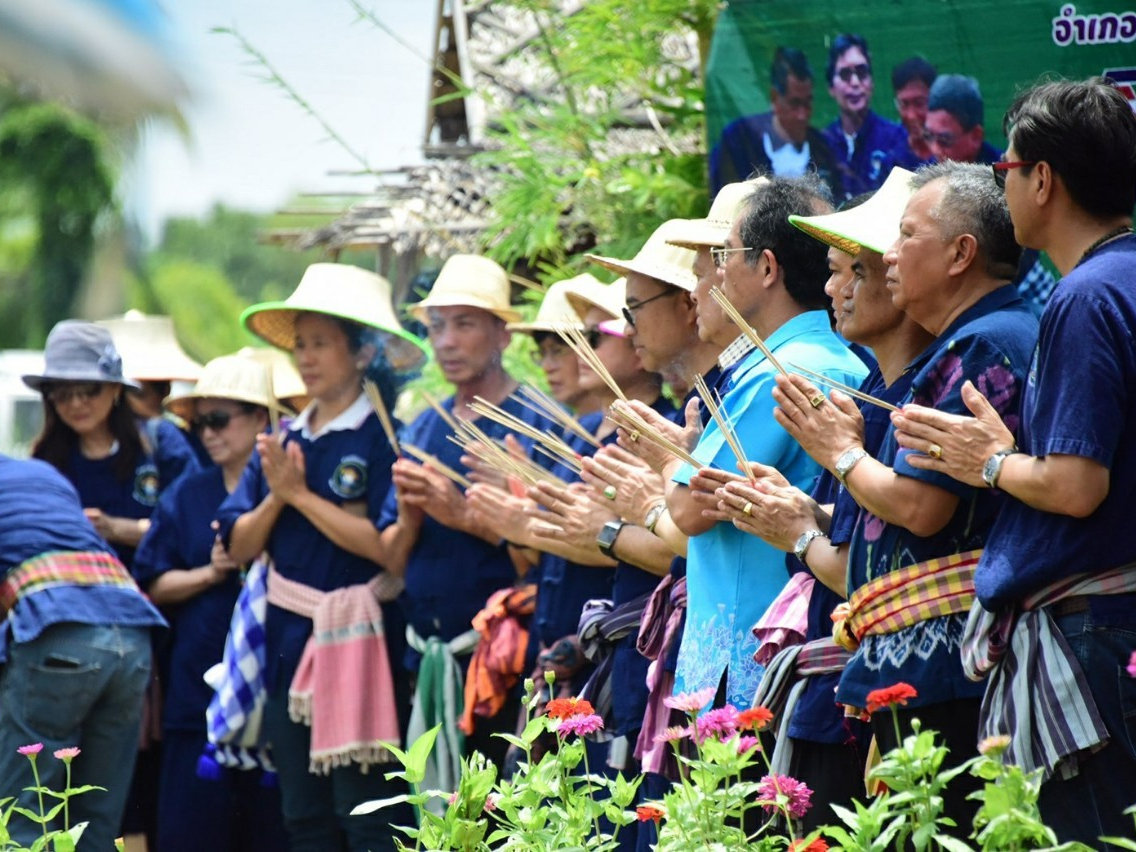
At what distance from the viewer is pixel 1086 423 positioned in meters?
2.49

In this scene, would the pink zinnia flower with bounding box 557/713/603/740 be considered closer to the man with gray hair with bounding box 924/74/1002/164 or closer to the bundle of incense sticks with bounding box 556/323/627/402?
the bundle of incense sticks with bounding box 556/323/627/402

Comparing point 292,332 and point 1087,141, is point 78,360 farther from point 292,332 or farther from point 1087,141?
point 1087,141

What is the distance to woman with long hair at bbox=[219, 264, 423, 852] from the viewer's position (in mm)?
5293

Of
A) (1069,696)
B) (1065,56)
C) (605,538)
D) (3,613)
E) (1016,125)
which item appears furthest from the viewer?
(3,613)

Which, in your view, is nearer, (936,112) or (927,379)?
(927,379)

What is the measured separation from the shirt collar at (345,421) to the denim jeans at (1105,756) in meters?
3.33

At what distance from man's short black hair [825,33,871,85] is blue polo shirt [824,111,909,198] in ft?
0.47

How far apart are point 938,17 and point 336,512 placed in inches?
92.3

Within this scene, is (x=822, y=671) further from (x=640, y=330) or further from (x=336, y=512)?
(x=336, y=512)

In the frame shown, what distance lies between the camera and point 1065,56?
4.57m

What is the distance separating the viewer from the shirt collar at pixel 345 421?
5.51m

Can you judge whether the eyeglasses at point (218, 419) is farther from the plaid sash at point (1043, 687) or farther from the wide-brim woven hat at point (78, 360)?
the plaid sash at point (1043, 687)

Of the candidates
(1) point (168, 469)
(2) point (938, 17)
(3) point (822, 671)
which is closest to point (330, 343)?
(1) point (168, 469)

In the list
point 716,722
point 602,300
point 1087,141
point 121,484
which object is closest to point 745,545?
point 716,722
